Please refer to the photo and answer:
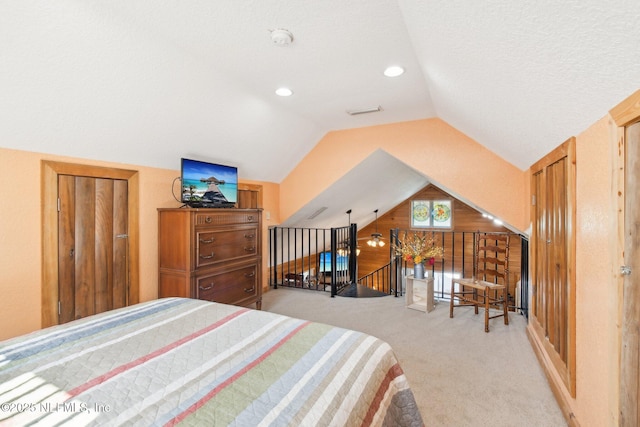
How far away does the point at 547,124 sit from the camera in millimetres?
1903

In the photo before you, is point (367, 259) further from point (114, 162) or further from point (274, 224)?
point (114, 162)

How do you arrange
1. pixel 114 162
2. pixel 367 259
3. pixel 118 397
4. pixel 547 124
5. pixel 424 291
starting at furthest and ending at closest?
pixel 367 259, pixel 424 291, pixel 114 162, pixel 547 124, pixel 118 397

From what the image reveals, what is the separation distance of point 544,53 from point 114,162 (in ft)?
10.6

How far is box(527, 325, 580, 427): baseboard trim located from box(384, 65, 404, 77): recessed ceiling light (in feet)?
8.52

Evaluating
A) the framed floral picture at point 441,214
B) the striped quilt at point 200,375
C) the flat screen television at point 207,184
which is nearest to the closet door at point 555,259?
the striped quilt at point 200,375

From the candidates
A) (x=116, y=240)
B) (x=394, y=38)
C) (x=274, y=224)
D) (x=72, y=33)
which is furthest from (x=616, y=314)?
(x=274, y=224)

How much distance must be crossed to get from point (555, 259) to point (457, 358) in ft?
3.75

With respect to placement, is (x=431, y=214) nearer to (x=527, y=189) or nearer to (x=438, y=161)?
(x=438, y=161)

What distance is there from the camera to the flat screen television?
314 centimetres

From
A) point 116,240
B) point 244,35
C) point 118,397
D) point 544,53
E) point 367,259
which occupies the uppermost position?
point 244,35

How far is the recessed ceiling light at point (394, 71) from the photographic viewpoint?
2.48m

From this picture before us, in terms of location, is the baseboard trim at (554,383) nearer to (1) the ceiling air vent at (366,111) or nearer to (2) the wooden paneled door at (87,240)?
(1) the ceiling air vent at (366,111)

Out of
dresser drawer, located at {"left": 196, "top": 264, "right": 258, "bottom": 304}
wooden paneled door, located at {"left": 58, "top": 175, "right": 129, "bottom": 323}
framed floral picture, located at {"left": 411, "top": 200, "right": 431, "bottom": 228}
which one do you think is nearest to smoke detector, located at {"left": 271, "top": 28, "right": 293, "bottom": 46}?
wooden paneled door, located at {"left": 58, "top": 175, "right": 129, "bottom": 323}

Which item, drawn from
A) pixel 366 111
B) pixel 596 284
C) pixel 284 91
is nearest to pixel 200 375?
pixel 596 284
